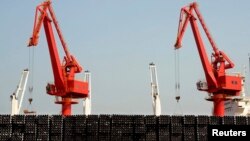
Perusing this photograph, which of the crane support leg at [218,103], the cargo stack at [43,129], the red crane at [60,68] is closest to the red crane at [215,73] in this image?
the crane support leg at [218,103]

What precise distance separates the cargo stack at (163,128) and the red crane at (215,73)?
89.4ft

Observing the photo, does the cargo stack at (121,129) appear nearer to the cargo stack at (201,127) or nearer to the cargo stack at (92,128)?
the cargo stack at (92,128)

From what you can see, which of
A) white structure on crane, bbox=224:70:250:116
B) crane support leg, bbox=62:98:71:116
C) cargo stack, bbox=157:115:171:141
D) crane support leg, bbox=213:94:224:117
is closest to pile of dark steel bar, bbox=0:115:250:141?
cargo stack, bbox=157:115:171:141

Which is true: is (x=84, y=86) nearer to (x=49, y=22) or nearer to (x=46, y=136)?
(x=49, y=22)

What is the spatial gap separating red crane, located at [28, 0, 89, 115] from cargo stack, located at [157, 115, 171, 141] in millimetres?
29675

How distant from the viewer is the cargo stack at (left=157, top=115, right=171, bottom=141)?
39062 mm

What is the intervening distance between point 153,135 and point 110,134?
12.3 ft

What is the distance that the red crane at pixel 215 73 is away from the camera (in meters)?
65.8

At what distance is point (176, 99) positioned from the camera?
64125 mm

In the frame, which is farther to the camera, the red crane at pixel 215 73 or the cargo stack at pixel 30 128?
the red crane at pixel 215 73

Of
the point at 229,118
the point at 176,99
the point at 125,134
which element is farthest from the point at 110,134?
the point at 176,99

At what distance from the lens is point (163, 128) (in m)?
39.2

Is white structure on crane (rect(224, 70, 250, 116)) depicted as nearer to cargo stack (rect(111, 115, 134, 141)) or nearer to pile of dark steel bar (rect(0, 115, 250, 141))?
pile of dark steel bar (rect(0, 115, 250, 141))

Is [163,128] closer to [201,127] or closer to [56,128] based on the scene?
[201,127]
